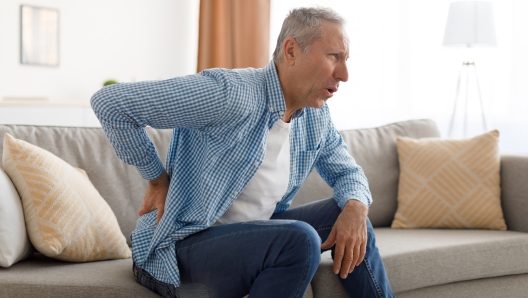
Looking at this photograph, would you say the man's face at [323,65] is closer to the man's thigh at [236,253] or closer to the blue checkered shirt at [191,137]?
the blue checkered shirt at [191,137]

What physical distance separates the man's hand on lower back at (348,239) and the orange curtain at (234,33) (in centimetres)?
325

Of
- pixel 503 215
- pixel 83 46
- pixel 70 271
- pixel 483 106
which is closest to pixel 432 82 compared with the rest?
pixel 483 106

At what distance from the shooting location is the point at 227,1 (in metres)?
5.11

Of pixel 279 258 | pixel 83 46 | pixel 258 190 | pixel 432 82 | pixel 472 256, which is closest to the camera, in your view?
pixel 279 258

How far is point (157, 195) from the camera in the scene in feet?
5.61

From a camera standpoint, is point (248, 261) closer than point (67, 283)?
Yes

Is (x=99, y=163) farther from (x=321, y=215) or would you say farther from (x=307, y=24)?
(x=307, y=24)

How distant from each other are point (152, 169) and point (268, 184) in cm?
31

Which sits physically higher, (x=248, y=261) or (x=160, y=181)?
(x=160, y=181)

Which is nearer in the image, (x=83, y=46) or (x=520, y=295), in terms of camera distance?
(x=520, y=295)

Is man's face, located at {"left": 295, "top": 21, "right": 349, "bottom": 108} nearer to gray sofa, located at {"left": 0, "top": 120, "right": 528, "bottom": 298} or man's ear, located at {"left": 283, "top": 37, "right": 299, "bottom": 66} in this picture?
man's ear, located at {"left": 283, "top": 37, "right": 299, "bottom": 66}

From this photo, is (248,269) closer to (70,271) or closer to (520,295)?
(70,271)

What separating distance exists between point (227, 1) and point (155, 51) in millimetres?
749

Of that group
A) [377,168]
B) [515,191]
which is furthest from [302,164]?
[515,191]
